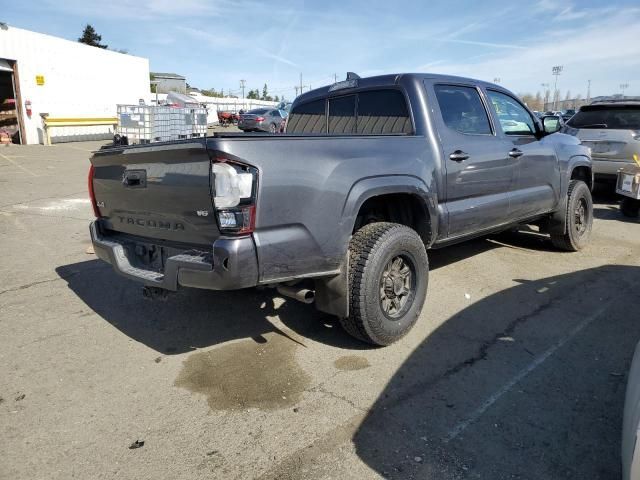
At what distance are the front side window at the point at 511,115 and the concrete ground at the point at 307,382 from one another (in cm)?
152

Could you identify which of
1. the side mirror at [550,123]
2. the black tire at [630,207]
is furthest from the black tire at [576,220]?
the black tire at [630,207]

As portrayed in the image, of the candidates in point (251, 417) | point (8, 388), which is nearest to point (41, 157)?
point (8, 388)

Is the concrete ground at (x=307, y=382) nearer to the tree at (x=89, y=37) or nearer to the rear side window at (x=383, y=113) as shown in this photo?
the rear side window at (x=383, y=113)

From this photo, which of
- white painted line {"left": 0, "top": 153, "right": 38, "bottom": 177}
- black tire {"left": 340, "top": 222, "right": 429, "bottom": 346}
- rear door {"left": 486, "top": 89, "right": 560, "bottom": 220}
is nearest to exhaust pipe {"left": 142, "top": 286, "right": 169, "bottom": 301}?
black tire {"left": 340, "top": 222, "right": 429, "bottom": 346}

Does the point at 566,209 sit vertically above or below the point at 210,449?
above

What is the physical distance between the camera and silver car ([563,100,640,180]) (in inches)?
340

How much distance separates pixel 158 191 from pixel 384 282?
66.2 inches

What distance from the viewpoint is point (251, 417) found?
2.79 metres

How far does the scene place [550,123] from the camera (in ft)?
17.7

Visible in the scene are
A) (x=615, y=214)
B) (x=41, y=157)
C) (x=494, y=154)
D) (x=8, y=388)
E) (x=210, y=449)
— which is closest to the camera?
(x=210, y=449)

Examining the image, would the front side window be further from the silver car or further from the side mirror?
the silver car

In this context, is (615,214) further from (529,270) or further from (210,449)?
(210,449)

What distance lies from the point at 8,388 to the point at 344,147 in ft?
8.58

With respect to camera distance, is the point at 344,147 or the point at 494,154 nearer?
the point at 344,147
